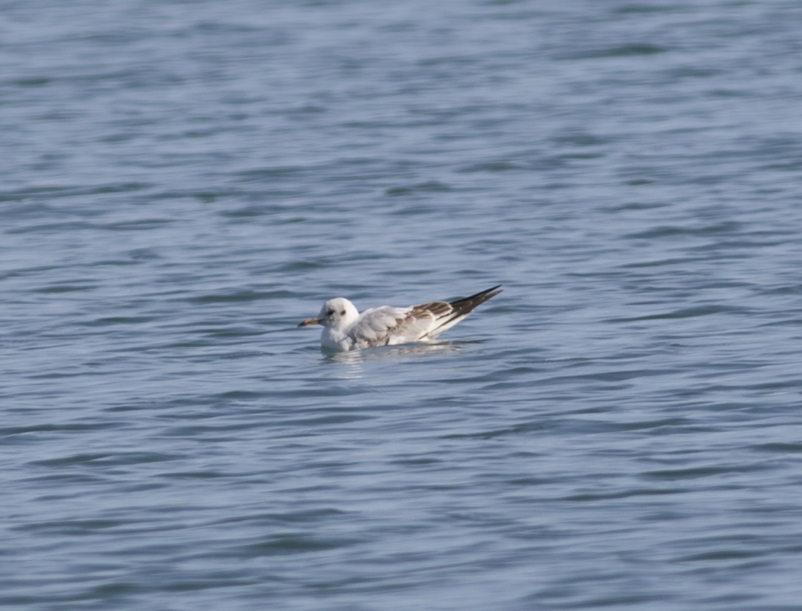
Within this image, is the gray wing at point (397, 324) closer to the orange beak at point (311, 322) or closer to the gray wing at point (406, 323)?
the gray wing at point (406, 323)

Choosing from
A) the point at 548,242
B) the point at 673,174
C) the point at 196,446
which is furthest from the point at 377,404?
the point at 673,174

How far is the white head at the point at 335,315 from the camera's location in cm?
1355

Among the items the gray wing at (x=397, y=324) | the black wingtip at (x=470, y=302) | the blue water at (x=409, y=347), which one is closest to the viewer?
the blue water at (x=409, y=347)

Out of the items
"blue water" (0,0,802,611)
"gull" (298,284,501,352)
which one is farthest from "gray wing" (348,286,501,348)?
"blue water" (0,0,802,611)

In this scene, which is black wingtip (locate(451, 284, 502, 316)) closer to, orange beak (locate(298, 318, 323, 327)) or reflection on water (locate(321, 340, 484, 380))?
reflection on water (locate(321, 340, 484, 380))

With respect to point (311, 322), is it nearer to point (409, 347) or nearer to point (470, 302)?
point (409, 347)

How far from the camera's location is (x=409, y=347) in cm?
1366

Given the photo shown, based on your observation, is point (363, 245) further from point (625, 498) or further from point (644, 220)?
point (625, 498)

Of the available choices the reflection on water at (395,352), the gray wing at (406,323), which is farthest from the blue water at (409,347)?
the gray wing at (406,323)

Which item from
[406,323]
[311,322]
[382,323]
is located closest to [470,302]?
[406,323]

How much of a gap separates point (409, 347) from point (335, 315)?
65 cm

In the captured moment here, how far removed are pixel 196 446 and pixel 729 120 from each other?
14655 mm

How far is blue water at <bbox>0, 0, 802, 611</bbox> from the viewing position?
8.41 metres

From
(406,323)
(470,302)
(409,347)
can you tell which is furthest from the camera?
(470,302)
